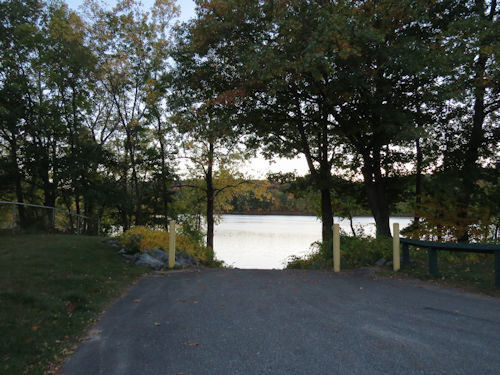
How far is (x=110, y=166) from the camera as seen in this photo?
23609mm

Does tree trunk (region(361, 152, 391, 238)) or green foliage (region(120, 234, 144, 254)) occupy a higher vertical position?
tree trunk (region(361, 152, 391, 238))

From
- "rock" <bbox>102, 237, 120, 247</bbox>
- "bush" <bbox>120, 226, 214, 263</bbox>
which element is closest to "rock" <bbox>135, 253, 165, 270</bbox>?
"bush" <bbox>120, 226, 214, 263</bbox>

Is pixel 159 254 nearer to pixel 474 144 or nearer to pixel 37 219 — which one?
pixel 37 219

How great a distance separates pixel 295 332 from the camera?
4.61 metres

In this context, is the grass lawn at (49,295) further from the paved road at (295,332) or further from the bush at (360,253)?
the bush at (360,253)

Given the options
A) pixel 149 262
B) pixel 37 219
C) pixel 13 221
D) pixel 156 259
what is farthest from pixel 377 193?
pixel 13 221

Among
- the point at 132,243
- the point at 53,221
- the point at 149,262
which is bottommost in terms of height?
the point at 149,262

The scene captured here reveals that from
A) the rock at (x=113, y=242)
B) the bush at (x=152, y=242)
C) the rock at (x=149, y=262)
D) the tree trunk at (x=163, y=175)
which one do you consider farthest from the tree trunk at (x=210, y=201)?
the rock at (x=149, y=262)

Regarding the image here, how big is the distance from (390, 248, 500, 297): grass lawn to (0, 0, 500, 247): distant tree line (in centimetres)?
348

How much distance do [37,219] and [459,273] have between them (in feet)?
48.1

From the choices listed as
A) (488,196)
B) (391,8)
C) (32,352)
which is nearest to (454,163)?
(488,196)

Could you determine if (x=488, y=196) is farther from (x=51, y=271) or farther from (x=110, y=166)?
(x=110, y=166)

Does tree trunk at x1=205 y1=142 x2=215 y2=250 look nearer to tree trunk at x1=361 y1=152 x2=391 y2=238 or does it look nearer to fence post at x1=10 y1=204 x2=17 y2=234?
tree trunk at x1=361 y1=152 x2=391 y2=238

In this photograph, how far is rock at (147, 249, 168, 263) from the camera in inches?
417
